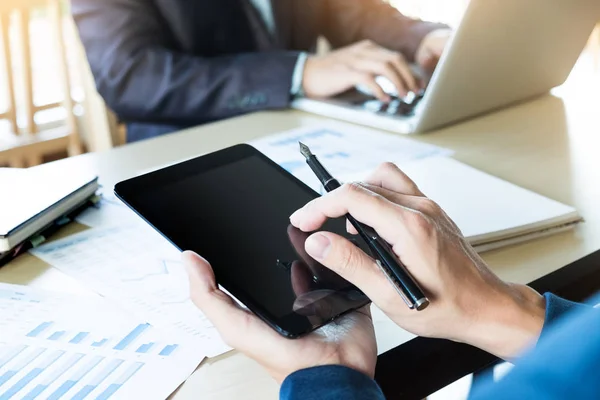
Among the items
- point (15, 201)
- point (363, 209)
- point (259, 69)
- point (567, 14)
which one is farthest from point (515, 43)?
point (15, 201)

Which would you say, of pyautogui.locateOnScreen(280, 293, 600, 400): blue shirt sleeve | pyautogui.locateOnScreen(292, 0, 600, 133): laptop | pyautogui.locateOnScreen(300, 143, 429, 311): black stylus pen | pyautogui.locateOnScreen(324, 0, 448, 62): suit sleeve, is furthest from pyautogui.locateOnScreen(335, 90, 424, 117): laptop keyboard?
pyautogui.locateOnScreen(280, 293, 600, 400): blue shirt sleeve

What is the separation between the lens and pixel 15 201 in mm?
693

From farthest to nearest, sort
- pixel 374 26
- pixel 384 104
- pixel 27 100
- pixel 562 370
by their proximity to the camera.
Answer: pixel 27 100 < pixel 374 26 < pixel 384 104 < pixel 562 370

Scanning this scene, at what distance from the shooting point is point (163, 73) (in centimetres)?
112

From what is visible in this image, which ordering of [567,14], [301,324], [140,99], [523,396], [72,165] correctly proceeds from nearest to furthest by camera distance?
1. [523,396]
2. [301,324]
3. [72,165]
4. [567,14]
5. [140,99]

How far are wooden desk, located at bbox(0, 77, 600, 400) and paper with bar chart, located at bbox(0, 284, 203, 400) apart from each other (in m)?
0.03

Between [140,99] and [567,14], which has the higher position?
[567,14]

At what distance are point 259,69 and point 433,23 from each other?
486 mm

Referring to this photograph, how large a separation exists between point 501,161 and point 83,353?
2.06 feet

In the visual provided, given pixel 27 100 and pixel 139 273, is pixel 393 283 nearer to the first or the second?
pixel 139 273

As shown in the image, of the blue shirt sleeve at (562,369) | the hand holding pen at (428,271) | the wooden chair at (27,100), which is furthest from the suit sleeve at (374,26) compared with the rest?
the blue shirt sleeve at (562,369)

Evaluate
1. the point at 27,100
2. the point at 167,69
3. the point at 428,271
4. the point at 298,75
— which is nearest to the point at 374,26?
the point at 298,75

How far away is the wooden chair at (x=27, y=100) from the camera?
1624mm

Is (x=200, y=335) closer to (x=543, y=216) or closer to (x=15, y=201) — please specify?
(x=15, y=201)
